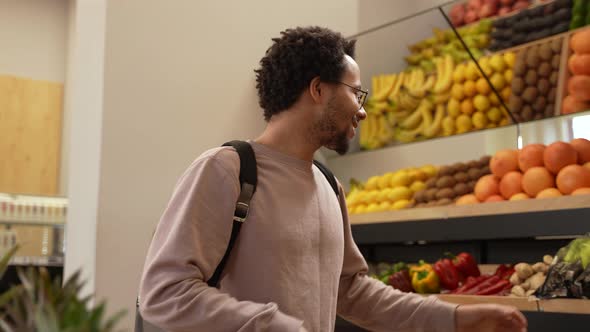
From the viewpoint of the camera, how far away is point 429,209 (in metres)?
4.34

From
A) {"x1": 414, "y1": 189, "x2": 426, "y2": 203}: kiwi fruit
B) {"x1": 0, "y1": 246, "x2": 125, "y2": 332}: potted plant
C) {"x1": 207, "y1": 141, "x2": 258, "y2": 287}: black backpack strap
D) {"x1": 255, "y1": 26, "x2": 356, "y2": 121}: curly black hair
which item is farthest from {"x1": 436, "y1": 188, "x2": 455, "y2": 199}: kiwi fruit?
{"x1": 0, "y1": 246, "x2": 125, "y2": 332}: potted plant

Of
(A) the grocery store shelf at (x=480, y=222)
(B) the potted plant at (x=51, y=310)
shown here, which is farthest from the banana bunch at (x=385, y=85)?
(B) the potted plant at (x=51, y=310)

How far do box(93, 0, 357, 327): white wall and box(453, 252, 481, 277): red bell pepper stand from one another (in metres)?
1.95

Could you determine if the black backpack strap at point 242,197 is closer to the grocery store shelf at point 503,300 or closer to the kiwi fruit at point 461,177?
the grocery store shelf at point 503,300

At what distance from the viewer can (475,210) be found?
4.07 metres

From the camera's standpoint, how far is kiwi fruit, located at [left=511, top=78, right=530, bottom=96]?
430cm

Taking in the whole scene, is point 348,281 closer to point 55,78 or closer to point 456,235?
point 456,235

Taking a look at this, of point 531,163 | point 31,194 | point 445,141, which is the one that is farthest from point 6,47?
point 531,163

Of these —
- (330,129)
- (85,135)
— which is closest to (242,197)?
(330,129)

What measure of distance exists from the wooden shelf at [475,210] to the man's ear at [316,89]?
1.94m

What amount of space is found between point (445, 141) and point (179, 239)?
3.94m

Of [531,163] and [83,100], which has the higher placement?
[83,100]

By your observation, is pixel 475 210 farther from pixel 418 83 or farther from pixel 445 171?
pixel 418 83

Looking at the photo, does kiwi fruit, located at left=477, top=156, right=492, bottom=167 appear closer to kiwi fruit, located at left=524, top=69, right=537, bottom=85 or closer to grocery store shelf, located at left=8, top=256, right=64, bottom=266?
kiwi fruit, located at left=524, top=69, right=537, bottom=85
